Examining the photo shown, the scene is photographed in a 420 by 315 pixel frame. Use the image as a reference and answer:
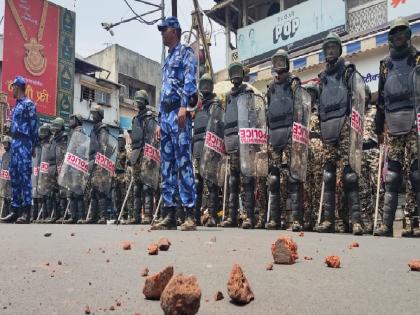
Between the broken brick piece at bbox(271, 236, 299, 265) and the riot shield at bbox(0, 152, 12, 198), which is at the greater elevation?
the riot shield at bbox(0, 152, 12, 198)

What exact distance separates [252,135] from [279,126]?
45 cm

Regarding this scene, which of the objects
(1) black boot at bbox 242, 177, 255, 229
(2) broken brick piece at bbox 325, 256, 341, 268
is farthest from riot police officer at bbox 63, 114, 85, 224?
(2) broken brick piece at bbox 325, 256, 341, 268

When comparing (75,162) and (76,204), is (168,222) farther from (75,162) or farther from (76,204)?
(76,204)

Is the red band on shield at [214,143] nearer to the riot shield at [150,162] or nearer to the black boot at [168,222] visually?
the riot shield at [150,162]

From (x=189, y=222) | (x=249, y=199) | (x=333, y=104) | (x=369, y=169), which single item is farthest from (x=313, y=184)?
(x=189, y=222)

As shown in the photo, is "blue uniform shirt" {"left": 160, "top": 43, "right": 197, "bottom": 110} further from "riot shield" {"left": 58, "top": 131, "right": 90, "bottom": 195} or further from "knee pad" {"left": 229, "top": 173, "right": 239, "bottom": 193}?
"riot shield" {"left": 58, "top": 131, "right": 90, "bottom": 195}

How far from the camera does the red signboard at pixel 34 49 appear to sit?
2144 cm

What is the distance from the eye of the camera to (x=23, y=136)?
7.78m

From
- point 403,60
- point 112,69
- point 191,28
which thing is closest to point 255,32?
point 191,28

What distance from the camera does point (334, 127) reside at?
5.37m

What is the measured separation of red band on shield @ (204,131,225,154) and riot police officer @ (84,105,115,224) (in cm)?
275

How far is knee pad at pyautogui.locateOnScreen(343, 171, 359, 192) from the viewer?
514 centimetres

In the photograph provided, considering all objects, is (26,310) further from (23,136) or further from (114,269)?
(23,136)

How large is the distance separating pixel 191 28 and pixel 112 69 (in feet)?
48.6
